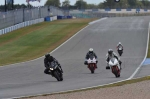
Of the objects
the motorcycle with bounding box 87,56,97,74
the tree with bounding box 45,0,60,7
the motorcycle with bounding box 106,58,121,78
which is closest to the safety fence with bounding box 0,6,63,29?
the motorcycle with bounding box 87,56,97,74

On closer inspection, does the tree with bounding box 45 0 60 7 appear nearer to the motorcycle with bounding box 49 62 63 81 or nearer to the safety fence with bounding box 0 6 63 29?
the safety fence with bounding box 0 6 63 29

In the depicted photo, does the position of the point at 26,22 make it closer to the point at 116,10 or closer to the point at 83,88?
the point at 83,88

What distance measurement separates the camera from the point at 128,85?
54.0 ft

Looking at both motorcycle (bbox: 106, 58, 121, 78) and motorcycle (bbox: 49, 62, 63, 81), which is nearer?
motorcycle (bbox: 49, 62, 63, 81)

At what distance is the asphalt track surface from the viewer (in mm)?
17938

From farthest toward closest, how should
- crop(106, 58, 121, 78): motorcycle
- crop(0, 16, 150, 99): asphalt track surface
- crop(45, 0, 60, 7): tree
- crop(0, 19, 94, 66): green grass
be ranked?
crop(45, 0, 60, 7): tree < crop(0, 19, 94, 66): green grass < crop(106, 58, 121, 78): motorcycle < crop(0, 16, 150, 99): asphalt track surface

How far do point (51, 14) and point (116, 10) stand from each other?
48829mm

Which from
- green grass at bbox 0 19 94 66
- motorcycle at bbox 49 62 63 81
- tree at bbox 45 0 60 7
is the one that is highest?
motorcycle at bbox 49 62 63 81

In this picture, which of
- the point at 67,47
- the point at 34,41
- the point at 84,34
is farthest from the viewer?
the point at 84,34

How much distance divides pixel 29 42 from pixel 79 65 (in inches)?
824

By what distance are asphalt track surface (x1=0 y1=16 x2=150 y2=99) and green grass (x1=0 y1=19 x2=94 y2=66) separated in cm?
157

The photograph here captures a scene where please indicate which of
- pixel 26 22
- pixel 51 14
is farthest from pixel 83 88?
pixel 51 14

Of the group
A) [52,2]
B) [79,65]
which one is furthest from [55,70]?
[52,2]

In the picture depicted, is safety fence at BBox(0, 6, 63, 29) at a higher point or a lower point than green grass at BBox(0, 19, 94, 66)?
higher
